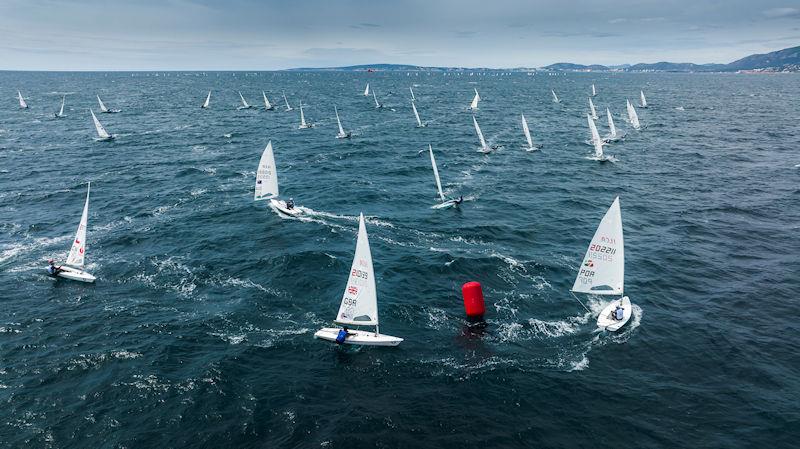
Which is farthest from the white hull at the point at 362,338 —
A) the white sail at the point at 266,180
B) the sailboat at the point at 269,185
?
the white sail at the point at 266,180

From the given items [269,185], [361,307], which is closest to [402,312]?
[361,307]

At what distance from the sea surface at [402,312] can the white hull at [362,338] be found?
812 mm

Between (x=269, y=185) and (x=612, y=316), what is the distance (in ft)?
153

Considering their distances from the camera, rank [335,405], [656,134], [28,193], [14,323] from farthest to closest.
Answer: [656,134] → [28,193] → [14,323] → [335,405]

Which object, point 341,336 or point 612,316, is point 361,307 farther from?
point 612,316

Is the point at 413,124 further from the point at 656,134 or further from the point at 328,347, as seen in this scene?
the point at 328,347

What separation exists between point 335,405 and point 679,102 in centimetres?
22774

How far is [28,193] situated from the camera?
67438mm

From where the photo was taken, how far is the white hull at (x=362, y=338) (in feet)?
107

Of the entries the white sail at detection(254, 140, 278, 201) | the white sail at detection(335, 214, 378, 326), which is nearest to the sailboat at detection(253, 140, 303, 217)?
the white sail at detection(254, 140, 278, 201)

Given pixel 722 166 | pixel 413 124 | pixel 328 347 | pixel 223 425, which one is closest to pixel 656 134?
pixel 722 166

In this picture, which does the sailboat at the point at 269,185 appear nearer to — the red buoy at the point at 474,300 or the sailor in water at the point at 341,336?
the sailor in water at the point at 341,336

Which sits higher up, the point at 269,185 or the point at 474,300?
the point at 269,185

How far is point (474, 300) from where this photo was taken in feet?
115
